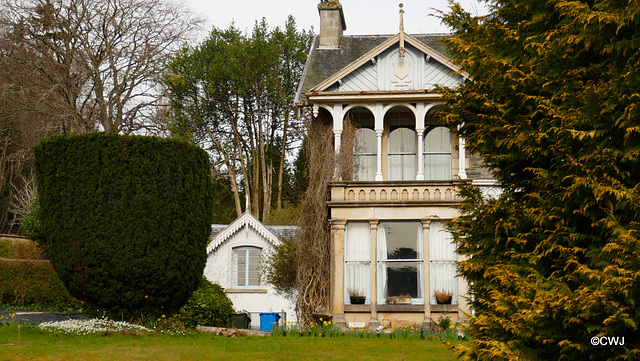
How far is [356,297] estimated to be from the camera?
18844mm

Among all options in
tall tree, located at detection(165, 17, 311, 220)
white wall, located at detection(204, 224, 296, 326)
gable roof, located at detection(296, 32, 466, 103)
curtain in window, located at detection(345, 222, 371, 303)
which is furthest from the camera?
tall tree, located at detection(165, 17, 311, 220)

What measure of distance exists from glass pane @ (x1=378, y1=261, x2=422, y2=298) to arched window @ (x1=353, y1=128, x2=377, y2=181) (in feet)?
9.90

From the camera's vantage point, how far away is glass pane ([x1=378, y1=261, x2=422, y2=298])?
1903 cm

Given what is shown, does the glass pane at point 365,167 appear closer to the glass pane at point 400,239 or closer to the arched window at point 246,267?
the glass pane at point 400,239

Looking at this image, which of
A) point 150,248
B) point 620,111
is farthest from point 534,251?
point 150,248

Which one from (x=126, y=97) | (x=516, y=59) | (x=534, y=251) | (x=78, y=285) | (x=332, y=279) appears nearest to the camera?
(x=534, y=251)

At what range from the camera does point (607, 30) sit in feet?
25.3

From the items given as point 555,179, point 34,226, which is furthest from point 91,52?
point 555,179

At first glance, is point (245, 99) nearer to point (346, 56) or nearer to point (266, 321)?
point (346, 56)

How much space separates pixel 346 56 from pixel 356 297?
28.0 ft

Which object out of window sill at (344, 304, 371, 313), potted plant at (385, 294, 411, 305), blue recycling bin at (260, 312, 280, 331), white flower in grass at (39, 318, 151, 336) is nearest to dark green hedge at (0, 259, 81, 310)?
blue recycling bin at (260, 312, 280, 331)

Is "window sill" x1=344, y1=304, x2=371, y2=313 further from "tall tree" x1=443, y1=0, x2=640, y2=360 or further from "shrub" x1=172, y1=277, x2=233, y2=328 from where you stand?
"tall tree" x1=443, y1=0, x2=640, y2=360

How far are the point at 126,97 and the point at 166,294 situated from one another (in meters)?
15.3

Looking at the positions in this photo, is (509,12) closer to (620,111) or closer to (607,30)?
(607,30)
